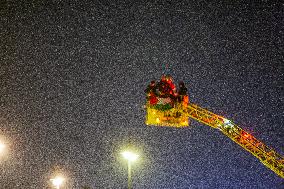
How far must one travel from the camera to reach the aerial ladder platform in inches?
588

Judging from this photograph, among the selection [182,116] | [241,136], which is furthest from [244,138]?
[182,116]

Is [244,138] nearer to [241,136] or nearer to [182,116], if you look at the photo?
[241,136]

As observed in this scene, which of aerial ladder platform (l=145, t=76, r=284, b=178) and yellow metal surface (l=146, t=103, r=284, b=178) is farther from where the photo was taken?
yellow metal surface (l=146, t=103, r=284, b=178)

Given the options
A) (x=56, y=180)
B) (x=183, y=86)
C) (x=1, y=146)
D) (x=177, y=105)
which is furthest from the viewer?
(x=56, y=180)

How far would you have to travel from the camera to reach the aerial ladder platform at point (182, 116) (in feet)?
49.0

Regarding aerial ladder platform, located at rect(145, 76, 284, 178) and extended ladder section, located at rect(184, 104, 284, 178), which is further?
extended ladder section, located at rect(184, 104, 284, 178)

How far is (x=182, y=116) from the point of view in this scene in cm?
1616

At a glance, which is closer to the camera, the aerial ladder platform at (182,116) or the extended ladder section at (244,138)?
the aerial ladder platform at (182,116)

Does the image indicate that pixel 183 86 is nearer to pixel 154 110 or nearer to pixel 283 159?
pixel 154 110

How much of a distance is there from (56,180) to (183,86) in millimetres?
15907

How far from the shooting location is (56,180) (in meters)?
25.5

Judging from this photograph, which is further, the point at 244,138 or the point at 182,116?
the point at 244,138

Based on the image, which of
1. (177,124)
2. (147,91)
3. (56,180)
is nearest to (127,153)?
(177,124)

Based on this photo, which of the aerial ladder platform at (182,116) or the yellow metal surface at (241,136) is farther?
the yellow metal surface at (241,136)
